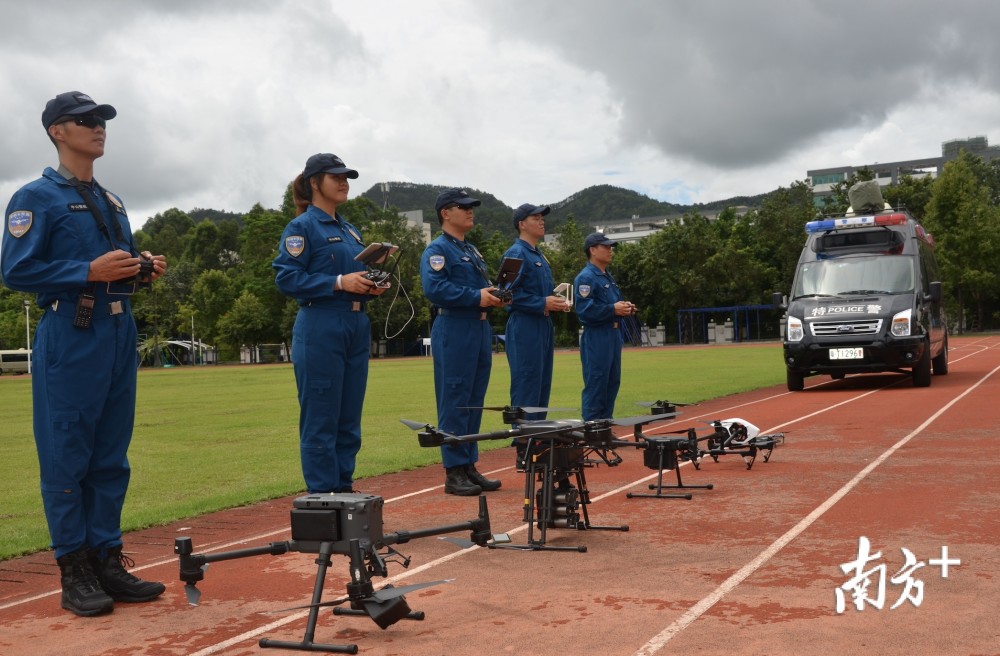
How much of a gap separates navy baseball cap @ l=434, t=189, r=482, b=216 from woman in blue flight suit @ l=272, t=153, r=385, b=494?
1766mm

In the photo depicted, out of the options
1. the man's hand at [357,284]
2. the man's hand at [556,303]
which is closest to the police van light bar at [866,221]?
the man's hand at [556,303]

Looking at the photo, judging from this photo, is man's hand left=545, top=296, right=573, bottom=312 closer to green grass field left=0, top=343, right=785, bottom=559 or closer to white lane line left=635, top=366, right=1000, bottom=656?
green grass field left=0, top=343, right=785, bottom=559

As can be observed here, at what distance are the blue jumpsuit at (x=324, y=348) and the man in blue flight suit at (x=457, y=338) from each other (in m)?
1.68

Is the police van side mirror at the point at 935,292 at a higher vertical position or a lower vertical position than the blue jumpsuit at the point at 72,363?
higher

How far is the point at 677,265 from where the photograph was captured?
7288 centimetres

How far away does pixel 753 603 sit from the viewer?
→ 4.74 m

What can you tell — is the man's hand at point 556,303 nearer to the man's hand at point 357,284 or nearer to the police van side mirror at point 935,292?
the man's hand at point 357,284

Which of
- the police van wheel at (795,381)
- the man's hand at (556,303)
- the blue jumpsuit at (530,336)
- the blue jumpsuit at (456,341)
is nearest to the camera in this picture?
the blue jumpsuit at (456,341)

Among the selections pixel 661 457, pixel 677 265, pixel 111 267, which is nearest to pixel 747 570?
pixel 661 457

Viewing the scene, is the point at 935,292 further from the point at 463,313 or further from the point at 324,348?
the point at 324,348

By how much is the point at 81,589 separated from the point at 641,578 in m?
2.85

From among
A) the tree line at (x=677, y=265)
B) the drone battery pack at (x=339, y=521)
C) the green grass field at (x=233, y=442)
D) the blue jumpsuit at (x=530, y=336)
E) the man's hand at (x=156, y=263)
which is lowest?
the green grass field at (x=233, y=442)

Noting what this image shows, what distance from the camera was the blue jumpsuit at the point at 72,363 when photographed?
16.7 feet

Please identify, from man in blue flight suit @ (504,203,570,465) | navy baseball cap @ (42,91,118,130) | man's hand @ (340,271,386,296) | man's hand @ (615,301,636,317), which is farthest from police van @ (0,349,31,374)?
navy baseball cap @ (42,91,118,130)
